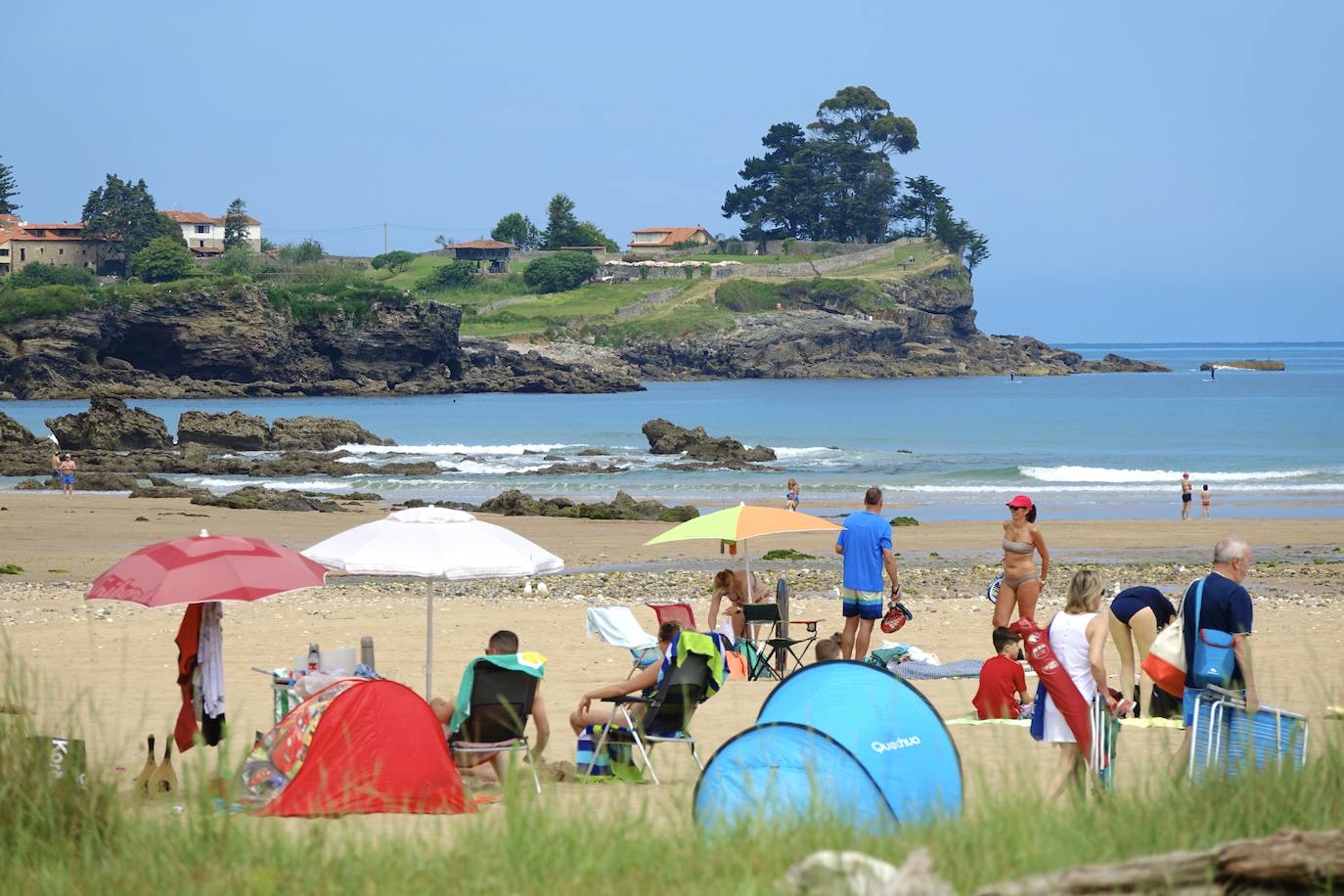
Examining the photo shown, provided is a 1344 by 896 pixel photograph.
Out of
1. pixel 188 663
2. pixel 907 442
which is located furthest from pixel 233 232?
pixel 188 663

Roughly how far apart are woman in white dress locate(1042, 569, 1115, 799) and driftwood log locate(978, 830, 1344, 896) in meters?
2.35

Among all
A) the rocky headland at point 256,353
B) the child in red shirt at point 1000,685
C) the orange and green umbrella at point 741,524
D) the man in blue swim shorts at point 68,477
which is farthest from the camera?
the rocky headland at point 256,353

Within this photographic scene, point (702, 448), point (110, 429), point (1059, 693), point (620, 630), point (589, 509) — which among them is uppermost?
point (110, 429)

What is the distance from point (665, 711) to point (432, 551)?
1.62m

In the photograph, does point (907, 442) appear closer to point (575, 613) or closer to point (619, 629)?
point (575, 613)

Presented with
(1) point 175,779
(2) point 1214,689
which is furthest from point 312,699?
(2) point 1214,689

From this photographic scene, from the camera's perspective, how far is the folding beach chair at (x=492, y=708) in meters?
6.68

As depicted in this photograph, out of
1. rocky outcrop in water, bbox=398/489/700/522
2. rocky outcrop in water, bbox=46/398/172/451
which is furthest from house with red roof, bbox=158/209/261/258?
rocky outcrop in water, bbox=398/489/700/522

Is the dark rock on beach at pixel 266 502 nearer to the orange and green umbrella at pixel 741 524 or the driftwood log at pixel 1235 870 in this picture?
the orange and green umbrella at pixel 741 524

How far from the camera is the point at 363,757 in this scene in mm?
6004

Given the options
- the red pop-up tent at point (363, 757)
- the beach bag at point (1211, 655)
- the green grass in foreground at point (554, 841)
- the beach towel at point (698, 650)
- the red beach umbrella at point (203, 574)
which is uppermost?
the red beach umbrella at point (203, 574)

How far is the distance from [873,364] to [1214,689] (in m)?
118

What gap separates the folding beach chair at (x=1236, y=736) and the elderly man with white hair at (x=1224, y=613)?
126mm

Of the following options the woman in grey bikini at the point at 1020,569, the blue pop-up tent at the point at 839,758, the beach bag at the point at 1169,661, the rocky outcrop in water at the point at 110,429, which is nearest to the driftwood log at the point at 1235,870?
the blue pop-up tent at the point at 839,758
